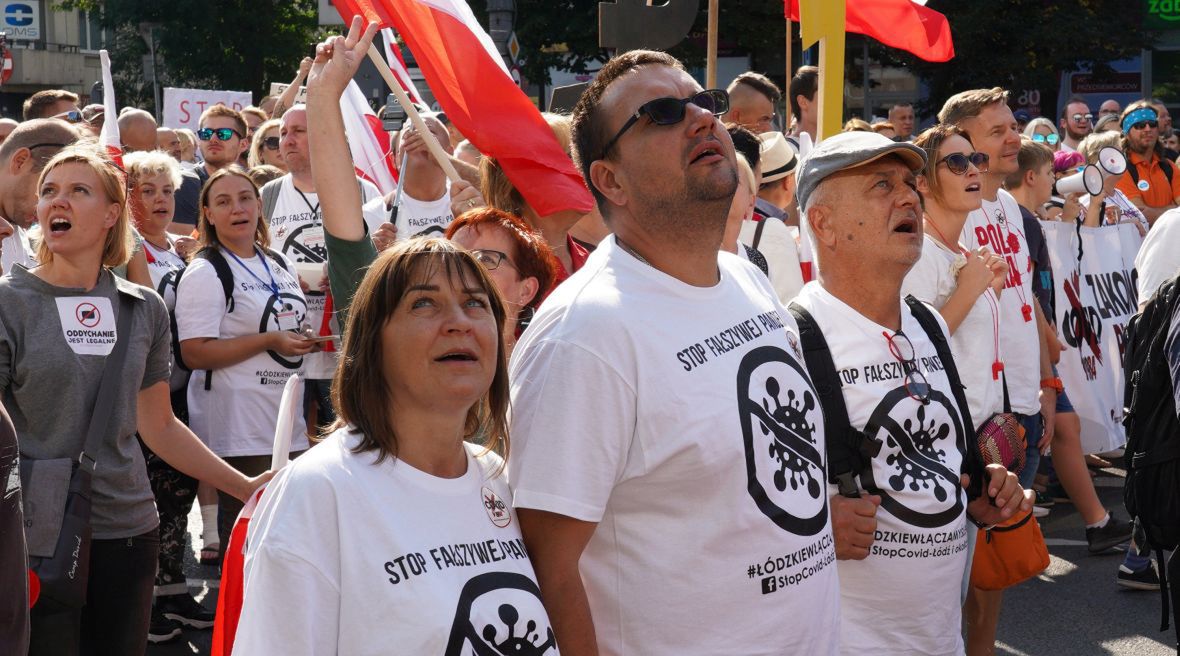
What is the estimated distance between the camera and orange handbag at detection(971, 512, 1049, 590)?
4.07 meters

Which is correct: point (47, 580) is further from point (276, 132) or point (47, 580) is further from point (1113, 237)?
point (1113, 237)

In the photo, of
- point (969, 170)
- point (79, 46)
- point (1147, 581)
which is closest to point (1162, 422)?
point (969, 170)

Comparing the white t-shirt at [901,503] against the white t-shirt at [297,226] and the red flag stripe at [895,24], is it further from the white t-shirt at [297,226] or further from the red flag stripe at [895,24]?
the red flag stripe at [895,24]

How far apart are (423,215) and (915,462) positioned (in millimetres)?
3716

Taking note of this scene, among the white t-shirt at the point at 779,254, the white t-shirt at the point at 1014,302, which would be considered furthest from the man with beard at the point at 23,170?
the white t-shirt at the point at 1014,302

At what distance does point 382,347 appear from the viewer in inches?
98.7

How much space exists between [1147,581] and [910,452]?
12.0 ft

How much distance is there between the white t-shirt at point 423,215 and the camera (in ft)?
21.3

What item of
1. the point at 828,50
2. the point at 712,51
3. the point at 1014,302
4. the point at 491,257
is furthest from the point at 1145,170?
the point at 491,257

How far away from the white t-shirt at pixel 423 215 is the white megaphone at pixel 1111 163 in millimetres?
4733

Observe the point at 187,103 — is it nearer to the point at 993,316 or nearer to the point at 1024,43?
the point at 993,316

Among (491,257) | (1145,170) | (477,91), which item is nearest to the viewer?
(491,257)

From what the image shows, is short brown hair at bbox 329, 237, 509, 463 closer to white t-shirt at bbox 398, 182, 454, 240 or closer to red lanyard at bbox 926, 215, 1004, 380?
red lanyard at bbox 926, 215, 1004, 380

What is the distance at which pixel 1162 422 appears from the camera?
4.27m
